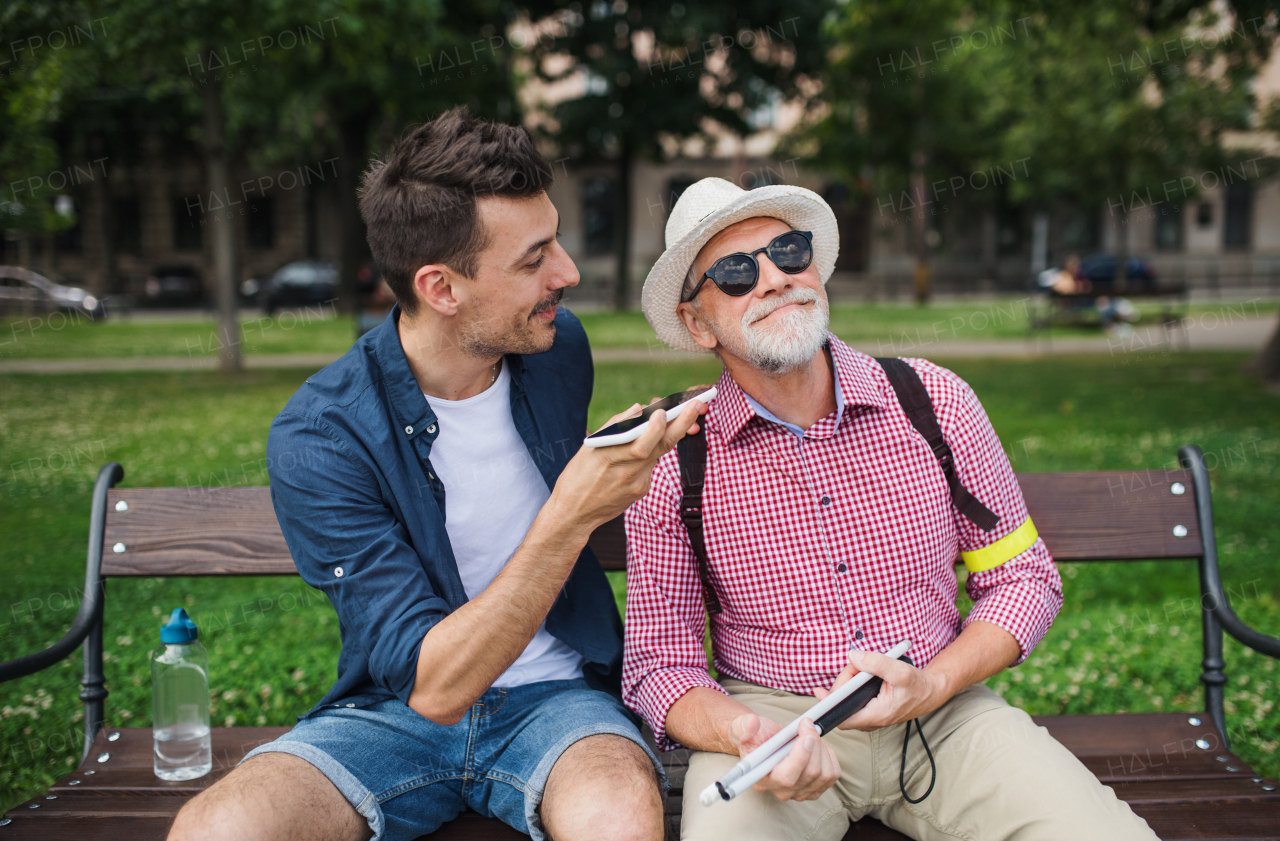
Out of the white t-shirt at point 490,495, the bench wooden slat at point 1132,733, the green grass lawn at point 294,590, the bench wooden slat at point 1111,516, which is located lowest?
the green grass lawn at point 294,590

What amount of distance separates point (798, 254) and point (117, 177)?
39308mm

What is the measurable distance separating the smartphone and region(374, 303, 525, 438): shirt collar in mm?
559

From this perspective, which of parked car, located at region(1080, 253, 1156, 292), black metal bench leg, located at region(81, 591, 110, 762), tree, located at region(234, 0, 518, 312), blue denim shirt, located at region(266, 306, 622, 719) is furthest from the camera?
parked car, located at region(1080, 253, 1156, 292)

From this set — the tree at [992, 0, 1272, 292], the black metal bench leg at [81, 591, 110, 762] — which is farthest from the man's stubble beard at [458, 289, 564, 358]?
the tree at [992, 0, 1272, 292]

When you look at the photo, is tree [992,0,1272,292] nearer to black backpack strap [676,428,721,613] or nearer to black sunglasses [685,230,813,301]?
black sunglasses [685,230,813,301]

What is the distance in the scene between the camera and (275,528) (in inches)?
113

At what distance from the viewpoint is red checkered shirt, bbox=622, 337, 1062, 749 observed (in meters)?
2.38

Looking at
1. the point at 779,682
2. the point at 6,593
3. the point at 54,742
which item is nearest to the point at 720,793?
the point at 779,682

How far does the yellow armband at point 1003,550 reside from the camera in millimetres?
2471

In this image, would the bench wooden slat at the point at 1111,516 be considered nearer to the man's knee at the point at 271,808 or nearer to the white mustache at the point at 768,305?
the white mustache at the point at 768,305

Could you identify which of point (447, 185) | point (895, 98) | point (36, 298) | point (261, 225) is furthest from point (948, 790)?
point (261, 225)

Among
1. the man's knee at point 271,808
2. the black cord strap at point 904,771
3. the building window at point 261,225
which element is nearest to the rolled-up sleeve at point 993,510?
the black cord strap at point 904,771

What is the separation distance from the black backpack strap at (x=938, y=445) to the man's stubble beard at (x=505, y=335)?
34.4 inches

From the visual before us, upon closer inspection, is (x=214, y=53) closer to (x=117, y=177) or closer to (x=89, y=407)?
(x=89, y=407)
